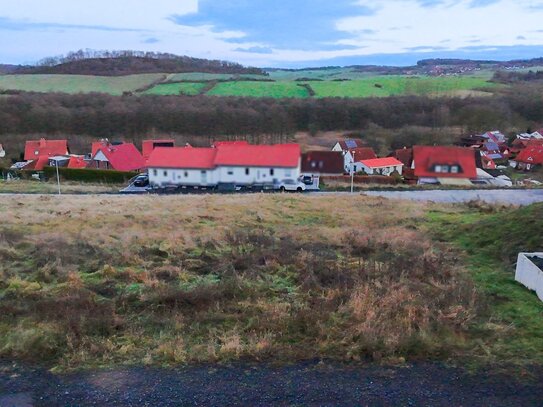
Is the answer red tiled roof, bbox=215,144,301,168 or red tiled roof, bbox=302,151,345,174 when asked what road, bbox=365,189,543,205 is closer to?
red tiled roof, bbox=215,144,301,168

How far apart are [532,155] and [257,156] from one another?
33069 mm

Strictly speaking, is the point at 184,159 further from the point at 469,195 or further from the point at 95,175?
the point at 469,195

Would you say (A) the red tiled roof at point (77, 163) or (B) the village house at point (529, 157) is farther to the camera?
(B) the village house at point (529, 157)

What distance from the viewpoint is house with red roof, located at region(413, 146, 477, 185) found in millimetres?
32250

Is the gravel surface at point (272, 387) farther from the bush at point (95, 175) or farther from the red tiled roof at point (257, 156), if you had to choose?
the bush at point (95, 175)

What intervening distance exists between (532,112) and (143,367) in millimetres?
71953

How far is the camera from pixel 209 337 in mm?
7309

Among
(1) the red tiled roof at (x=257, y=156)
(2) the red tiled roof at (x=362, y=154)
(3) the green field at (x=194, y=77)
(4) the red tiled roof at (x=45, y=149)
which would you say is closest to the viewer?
(1) the red tiled roof at (x=257, y=156)

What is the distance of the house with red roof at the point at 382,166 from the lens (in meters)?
35.0

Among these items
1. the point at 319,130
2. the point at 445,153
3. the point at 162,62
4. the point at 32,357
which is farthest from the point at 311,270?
the point at 162,62

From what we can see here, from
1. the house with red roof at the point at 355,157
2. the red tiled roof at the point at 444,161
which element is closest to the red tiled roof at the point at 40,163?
the house with red roof at the point at 355,157

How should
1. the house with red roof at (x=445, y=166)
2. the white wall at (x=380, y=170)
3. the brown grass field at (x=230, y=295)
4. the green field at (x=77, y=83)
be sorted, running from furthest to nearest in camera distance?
the green field at (x=77, y=83) → the white wall at (x=380, y=170) → the house with red roof at (x=445, y=166) → the brown grass field at (x=230, y=295)

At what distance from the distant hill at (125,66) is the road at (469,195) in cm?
7417

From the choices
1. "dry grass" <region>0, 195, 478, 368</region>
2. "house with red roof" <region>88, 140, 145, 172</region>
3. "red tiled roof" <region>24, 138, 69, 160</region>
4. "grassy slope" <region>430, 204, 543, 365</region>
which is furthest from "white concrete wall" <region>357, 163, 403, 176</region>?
"red tiled roof" <region>24, 138, 69, 160</region>
